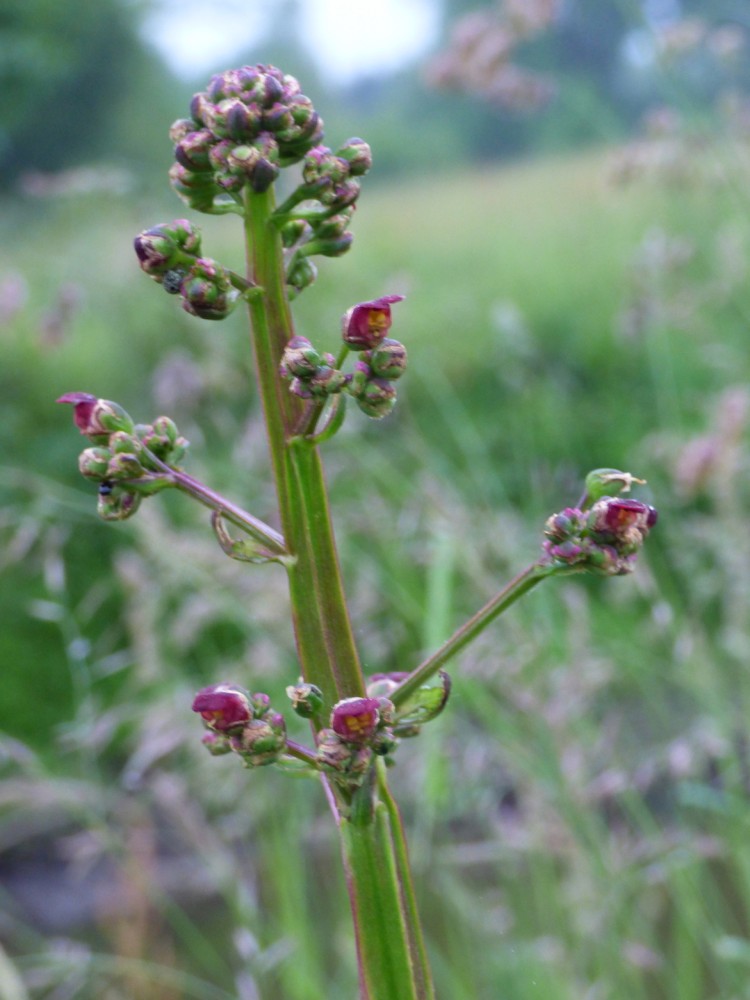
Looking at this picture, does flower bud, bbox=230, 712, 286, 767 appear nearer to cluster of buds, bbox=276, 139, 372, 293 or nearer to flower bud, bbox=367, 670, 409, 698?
flower bud, bbox=367, 670, 409, 698

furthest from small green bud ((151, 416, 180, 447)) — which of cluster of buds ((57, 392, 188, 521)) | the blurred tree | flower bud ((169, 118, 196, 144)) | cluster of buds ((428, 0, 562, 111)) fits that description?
the blurred tree

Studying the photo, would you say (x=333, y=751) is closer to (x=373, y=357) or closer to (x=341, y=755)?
(x=341, y=755)

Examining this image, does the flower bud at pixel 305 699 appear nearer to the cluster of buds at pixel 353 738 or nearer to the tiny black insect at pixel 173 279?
the cluster of buds at pixel 353 738

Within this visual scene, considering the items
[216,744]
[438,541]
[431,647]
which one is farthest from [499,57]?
[216,744]

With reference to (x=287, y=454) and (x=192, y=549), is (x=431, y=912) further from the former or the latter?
(x=287, y=454)

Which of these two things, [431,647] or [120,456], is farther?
[431,647]

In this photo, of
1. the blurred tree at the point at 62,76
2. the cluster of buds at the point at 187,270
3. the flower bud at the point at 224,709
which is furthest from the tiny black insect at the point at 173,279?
the blurred tree at the point at 62,76
